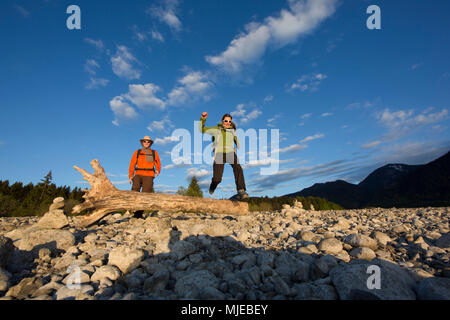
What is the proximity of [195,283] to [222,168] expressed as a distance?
4.89 metres

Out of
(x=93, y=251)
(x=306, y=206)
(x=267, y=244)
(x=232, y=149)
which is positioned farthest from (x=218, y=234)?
(x=306, y=206)

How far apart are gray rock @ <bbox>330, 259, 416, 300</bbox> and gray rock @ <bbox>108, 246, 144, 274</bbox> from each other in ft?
7.60

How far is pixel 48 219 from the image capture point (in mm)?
4668

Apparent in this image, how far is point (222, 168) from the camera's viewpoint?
22.6 ft

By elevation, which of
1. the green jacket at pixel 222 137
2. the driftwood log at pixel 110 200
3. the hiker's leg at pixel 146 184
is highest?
the green jacket at pixel 222 137

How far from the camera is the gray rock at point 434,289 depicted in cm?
186

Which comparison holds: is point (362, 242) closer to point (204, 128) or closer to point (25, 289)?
point (25, 289)

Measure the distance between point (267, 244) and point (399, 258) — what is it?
1.83 metres

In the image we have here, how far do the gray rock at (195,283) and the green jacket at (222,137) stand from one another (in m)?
4.92

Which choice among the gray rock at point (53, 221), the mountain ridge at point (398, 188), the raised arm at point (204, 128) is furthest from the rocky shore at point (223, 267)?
the mountain ridge at point (398, 188)

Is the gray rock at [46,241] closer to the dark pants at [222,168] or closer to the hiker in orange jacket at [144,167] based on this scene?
the hiker in orange jacket at [144,167]

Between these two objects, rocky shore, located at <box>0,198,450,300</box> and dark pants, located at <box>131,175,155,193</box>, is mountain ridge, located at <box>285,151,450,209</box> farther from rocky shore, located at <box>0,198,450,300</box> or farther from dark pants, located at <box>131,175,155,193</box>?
dark pants, located at <box>131,175,155,193</box>
